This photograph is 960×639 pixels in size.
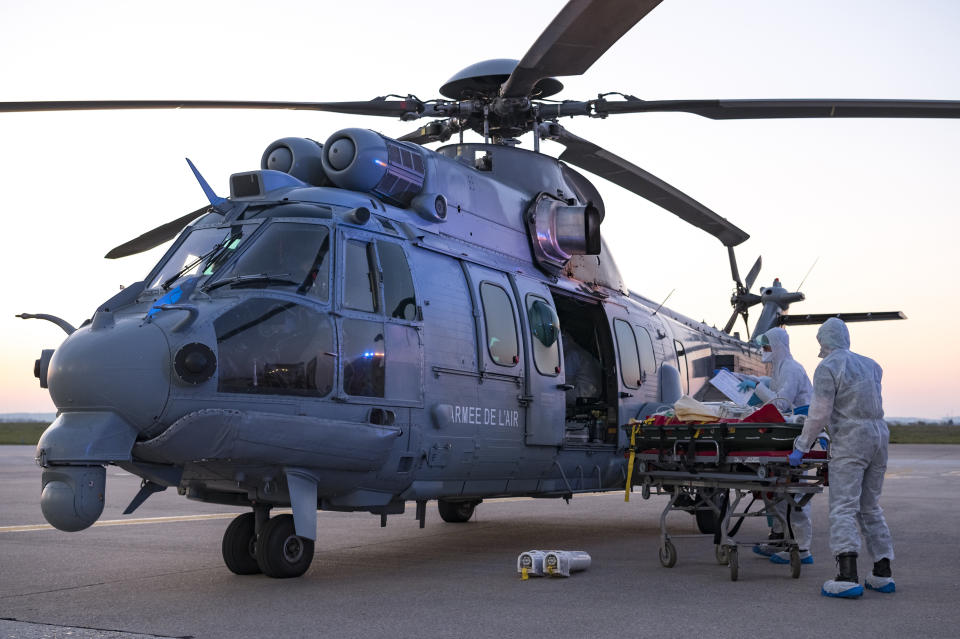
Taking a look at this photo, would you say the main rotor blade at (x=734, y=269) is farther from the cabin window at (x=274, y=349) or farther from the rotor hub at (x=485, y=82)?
the cabin window at (x=274, y=349)

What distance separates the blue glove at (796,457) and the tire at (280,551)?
3.79 meters

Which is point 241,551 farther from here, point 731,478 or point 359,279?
point 731,478

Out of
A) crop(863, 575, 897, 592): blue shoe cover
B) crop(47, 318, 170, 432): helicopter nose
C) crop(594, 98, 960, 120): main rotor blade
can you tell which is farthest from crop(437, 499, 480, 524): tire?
crop(47, 318, 170, 432): helicopter nose

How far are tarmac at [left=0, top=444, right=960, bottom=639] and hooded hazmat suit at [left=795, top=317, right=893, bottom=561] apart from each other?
54 centimetres

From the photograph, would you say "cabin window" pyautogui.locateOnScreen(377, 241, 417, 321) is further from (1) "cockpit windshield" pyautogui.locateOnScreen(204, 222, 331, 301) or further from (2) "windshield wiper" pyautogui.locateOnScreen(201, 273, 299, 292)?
(2) "windshield wiper" pyautogui.locateOnScreen(201, 273, 299, 292)

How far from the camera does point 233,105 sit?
8.97m

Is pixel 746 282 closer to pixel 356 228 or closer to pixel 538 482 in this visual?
pixel 538 482

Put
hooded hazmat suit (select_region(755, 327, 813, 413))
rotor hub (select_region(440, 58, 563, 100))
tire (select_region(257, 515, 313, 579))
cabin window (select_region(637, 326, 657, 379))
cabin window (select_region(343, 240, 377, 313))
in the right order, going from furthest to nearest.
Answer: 1. cabin window (select_region(637, 326, 657, 379))
2. rotor hub (select_region(440, 58, 563, 100))
3. hooded hazmat suit (select_region(755, 327, 813, 413))
4. cabin window (select_region(343, 240, 377, 313))
5. tire (select_region(257, 515, 313, 579))

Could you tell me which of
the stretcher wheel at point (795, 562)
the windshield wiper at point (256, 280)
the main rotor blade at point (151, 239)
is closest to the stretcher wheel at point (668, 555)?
the stretcher wheel at point (795, 562)

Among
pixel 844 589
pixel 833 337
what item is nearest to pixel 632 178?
pixel 833 337

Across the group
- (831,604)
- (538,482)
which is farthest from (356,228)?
(831,604)

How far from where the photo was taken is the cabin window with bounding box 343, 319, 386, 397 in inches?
282

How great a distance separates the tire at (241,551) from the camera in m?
7.63

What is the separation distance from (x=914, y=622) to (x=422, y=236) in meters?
4.89
